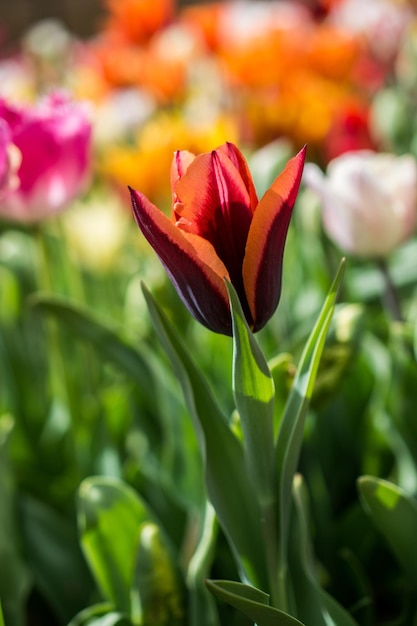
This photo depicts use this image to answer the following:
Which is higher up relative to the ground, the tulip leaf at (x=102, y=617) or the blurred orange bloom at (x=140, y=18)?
the blurred orange bloom at (x=140, y=18)

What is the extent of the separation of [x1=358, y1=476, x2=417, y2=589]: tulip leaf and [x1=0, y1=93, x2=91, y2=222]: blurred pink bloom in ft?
0.86

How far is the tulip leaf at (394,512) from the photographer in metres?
0.42

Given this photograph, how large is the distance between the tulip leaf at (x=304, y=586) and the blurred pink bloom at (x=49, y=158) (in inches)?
9.7

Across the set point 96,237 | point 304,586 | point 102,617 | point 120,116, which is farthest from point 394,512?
point 120,116

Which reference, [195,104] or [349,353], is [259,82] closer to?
[195,104]

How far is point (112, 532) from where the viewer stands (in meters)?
0.49

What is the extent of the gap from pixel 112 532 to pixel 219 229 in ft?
0.75

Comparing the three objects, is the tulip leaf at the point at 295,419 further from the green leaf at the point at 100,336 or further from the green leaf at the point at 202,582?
the green leaf at the point at 100,336

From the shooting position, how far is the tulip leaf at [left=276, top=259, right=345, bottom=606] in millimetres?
350

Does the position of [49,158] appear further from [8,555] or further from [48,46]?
[48,46]

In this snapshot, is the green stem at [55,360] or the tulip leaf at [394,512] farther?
the green stem at [55,360]

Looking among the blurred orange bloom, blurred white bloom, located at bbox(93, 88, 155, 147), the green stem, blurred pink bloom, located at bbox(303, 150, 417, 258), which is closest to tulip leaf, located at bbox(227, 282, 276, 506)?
blurred pink bloom, located at bbox(303, 150, 417, 258)

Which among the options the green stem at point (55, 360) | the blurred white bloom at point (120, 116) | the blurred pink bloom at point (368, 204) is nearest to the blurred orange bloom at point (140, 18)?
the blurred white bloom at point (120, 116)

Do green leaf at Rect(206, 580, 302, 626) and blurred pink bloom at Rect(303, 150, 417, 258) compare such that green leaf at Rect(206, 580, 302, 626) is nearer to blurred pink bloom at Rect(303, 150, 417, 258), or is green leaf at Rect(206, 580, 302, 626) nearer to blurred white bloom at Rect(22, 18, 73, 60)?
blurred pink bloom at Rect(303, 150, 417, 258)
